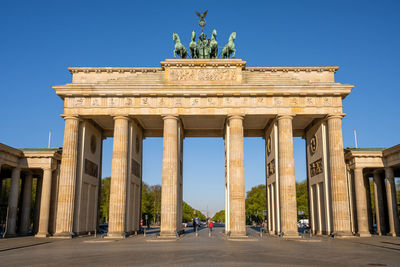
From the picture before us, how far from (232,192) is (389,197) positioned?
1683cm

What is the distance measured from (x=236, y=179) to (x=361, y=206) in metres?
13.4

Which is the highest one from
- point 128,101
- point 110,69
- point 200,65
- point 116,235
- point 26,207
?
point 200,65

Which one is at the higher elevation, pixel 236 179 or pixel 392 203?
pixel 236 179

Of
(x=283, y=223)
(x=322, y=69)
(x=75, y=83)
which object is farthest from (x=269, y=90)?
(x=75, y=83)

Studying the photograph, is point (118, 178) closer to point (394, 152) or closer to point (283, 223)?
point (283, 223)

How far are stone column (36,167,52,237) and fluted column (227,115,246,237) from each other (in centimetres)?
1811

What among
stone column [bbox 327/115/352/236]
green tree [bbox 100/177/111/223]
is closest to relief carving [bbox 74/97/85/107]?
stone column [bbox 327/115/352/236]

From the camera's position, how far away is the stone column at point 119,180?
32500 millimetres

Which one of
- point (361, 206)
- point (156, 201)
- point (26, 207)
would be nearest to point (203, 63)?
point (361, 206)

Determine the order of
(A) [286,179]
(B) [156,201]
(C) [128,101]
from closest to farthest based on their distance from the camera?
(A) [286,179]
(C) [128,101]
(B) [156,201]

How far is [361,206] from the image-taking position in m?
35.7

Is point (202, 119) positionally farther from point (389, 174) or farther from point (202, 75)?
point (389, 174)

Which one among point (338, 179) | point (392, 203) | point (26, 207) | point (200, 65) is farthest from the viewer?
point (26, 207)

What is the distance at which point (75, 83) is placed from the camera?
36.1 m
